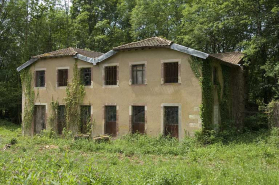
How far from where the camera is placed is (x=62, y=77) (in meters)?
20.2

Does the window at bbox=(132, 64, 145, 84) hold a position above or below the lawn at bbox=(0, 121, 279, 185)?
above

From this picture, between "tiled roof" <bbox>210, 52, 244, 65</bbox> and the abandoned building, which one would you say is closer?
the abandoned building

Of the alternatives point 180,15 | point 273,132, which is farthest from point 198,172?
point 180,15

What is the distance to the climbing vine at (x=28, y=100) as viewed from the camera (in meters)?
21.1

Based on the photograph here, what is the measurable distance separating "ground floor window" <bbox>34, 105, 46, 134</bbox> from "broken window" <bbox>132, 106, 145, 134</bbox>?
7.75 meters

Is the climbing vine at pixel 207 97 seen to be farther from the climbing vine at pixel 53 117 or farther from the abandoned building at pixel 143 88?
the climbing vine at pixel 53 117

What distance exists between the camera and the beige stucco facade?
15.6m

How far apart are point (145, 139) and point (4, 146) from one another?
26.1ft

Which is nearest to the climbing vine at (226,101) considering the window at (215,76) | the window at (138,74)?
the window at (215,76)

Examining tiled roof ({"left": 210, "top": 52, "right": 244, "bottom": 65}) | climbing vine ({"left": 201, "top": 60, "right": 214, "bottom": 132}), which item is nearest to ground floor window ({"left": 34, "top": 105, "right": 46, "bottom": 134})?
climbing vine ({"left": 201, "top": 60, "right": 214, "bottom": 132})

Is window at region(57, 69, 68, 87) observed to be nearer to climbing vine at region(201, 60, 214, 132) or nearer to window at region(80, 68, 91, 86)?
window at region(80, 68, 91, 86)

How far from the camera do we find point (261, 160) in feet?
37.0

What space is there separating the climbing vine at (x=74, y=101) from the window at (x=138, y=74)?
397 cm

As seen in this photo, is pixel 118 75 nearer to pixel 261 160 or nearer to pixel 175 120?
pixel 175 120
